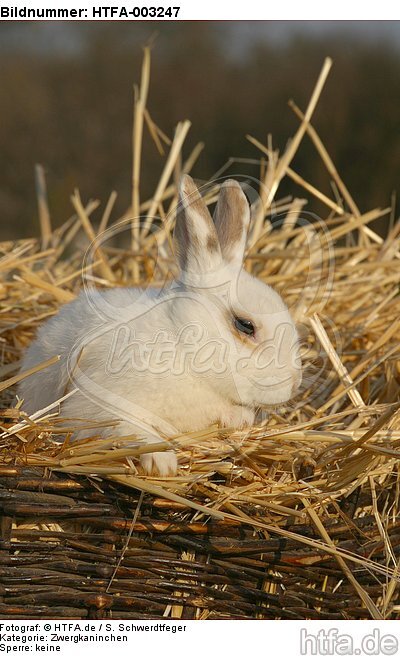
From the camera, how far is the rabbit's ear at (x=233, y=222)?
9.84 feet

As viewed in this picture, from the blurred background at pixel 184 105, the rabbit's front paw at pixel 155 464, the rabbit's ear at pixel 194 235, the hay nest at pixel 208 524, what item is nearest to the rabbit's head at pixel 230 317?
the rabbit's ear at pixel 194 235

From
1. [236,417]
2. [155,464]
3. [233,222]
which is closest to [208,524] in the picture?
[155,464]

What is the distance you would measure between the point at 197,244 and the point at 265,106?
22.6ft

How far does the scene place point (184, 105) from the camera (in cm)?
1002

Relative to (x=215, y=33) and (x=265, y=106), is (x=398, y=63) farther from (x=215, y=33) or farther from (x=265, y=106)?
(x=215, y=33)

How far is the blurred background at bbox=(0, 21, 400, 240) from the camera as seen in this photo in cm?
830

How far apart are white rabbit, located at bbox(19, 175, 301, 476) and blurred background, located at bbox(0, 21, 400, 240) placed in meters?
5.09

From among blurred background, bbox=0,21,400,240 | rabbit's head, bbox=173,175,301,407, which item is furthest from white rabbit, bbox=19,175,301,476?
blurred background, bbox=0,21,400,240

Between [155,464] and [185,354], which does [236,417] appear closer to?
[185,354]

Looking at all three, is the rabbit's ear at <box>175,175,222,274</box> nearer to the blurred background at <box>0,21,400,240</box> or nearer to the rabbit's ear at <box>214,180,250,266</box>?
the rabbit's ear at <box>214,180,250,266</box>

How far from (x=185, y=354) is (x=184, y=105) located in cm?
781

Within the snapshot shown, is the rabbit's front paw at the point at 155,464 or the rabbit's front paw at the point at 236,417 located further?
the rabbit's front paw at the point at 236,417

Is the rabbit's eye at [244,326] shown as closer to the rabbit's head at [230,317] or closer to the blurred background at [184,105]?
the rabbit's head at [230,317]

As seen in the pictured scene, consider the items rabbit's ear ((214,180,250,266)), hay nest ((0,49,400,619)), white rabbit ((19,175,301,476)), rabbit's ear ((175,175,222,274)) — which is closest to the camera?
hay nest ((0,49,400,619))
